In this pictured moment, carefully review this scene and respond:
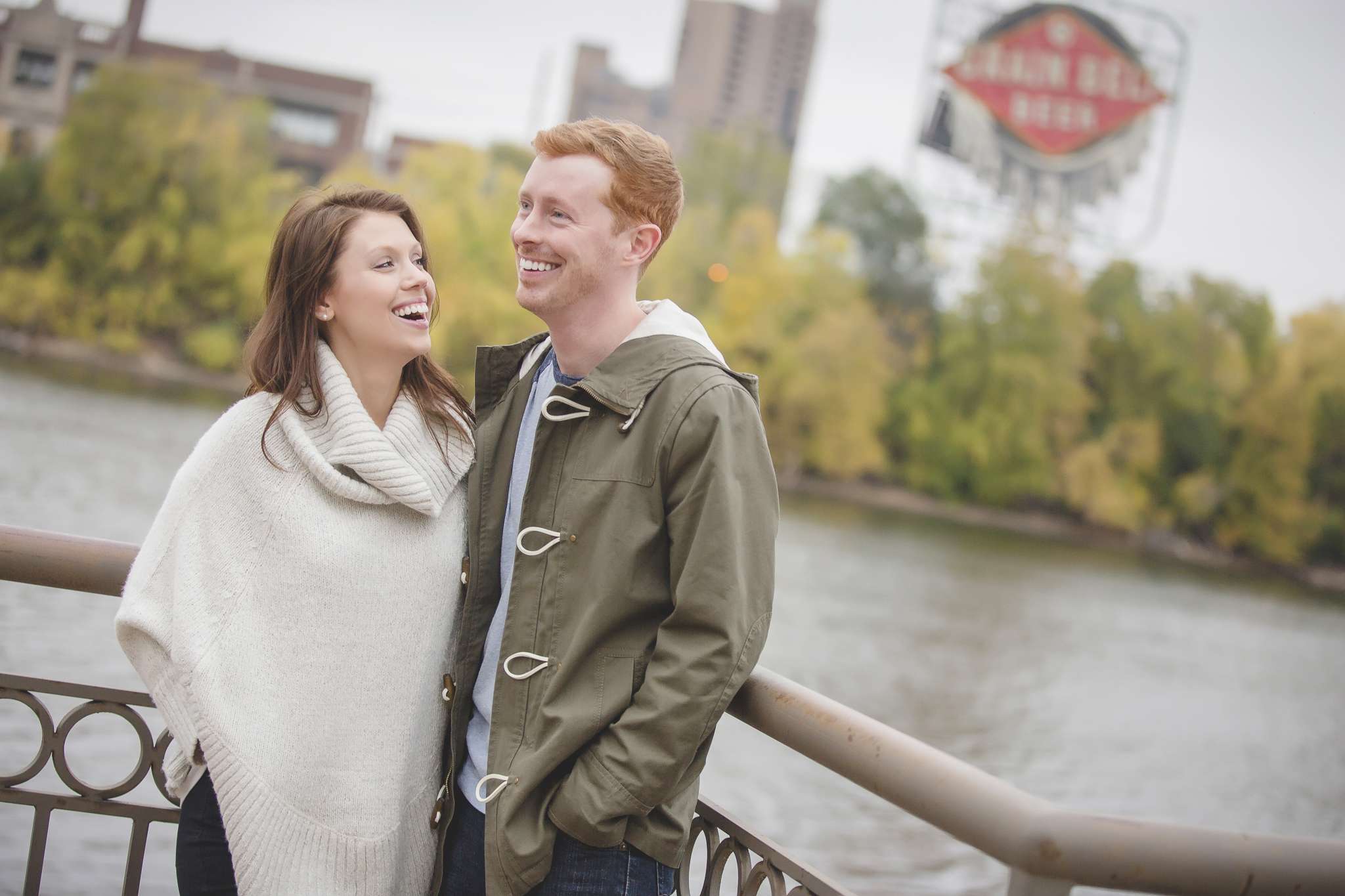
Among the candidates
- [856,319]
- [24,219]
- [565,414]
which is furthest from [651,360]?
[24,219]

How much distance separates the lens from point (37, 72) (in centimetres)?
5100

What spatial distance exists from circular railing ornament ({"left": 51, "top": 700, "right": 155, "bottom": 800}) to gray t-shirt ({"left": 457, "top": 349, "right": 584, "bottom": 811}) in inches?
24.3

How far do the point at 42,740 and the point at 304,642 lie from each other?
66 centimetres

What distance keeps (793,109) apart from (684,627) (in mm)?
121460

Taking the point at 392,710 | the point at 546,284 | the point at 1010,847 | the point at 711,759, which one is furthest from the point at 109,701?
the point at 711,759

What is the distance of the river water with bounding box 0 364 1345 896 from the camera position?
362 inches

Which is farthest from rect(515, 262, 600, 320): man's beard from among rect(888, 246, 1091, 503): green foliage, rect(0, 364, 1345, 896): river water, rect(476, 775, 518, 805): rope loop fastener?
rect(888, 246, 1091, 503): green foliage

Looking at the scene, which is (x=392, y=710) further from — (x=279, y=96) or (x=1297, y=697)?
(x=279, y=96)

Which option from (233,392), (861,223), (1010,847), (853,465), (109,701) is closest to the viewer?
(1010,847)

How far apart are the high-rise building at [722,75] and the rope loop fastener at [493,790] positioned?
94379mm

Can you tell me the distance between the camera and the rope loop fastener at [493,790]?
176 cm

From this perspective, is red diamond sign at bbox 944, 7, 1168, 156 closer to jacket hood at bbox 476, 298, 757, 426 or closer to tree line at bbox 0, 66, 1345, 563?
tree line at bbox 0, 66, 1345, 563

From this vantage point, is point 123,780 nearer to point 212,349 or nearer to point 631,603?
point 631,603

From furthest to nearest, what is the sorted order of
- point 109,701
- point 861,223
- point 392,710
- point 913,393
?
1. point 861,223
2. point 913,393
3. point 109,701
4. point 392,710
